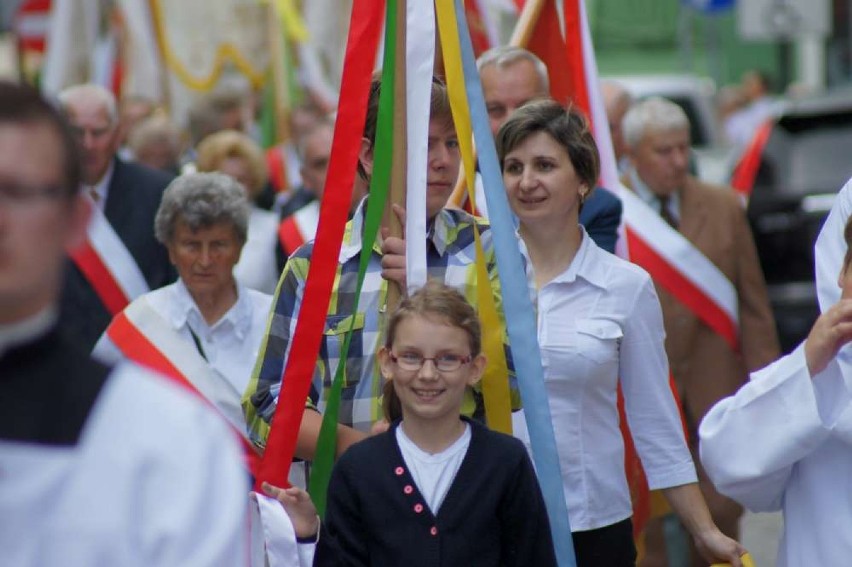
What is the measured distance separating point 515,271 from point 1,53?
1564 cm

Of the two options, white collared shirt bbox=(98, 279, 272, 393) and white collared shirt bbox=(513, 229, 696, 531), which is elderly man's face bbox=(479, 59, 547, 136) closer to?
white collared shirt bbox=(513, 229, 696, 531)

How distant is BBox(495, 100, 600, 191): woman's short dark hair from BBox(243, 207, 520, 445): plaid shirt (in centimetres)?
39

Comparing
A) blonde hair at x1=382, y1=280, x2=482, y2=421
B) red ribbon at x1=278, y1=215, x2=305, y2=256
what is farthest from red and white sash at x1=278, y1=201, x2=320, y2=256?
blonde hair at x1=382, y1=280, x2=482, y2=421

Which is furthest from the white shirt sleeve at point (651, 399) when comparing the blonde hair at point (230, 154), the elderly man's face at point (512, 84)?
the blonde hair at point (230, 154)

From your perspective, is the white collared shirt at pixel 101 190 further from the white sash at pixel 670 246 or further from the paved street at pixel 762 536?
the paved street at pixel 762 536

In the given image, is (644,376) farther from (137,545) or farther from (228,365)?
(137,545)

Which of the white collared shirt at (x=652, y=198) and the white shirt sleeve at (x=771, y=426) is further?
the white collared shirt at (x=652, y=198)

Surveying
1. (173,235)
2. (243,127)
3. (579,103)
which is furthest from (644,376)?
(243,127)

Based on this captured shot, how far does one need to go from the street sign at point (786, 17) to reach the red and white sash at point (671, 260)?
7.22m

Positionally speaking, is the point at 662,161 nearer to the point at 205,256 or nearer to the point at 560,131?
the point at 205,256

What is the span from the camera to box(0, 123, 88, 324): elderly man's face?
199cm

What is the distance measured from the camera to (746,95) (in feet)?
71.9

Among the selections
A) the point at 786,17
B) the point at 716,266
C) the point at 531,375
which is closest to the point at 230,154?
the point at 716,266

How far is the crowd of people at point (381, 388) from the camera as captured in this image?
2025mm
